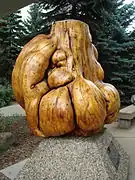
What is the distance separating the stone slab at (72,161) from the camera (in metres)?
2.14

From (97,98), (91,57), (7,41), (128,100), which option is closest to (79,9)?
(128,100)

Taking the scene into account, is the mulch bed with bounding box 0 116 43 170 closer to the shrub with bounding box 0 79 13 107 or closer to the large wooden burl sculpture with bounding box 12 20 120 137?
the large wooden burl sculpture with bounding box 12 20 120 137

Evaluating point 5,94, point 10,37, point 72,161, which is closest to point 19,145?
point 72,161

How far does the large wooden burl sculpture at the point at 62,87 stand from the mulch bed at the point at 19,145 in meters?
1.53

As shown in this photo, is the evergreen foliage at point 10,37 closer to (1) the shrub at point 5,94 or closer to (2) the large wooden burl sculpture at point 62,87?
(1) the shrub at point 5,94

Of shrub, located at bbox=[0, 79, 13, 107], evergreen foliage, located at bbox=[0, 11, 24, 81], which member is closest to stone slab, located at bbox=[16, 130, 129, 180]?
shrub, located at bbox=[0, 79, 13, 107]

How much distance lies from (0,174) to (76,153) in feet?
3.27

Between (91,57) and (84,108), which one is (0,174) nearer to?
(84,108)

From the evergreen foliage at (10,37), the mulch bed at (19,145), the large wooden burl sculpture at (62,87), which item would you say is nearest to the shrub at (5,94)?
the evergreen foliage at (10,37)

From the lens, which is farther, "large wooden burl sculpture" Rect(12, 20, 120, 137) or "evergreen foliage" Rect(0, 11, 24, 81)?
"evergreen foliage" Rect(0, 11, 24, 81)

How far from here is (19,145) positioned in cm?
442

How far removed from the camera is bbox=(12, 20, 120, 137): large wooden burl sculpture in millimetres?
2178

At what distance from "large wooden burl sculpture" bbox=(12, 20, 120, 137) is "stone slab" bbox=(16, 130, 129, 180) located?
89 mm

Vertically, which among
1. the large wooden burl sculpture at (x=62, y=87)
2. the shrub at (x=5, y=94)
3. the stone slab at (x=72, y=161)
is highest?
the large wooden burl sculpture at (x=62, y=87)
